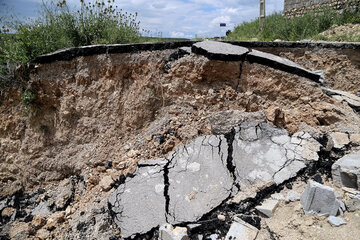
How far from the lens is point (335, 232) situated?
1.54 meters

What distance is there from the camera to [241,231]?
171 cm

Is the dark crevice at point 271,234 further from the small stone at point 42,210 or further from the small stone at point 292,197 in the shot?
the small stone at point 42,210

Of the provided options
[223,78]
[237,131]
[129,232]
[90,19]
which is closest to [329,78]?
[223,78]

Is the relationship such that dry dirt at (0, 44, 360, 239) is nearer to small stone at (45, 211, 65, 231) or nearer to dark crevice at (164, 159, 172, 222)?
small stone at (45, 211, 65, 231)

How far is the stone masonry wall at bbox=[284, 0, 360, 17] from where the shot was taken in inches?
296

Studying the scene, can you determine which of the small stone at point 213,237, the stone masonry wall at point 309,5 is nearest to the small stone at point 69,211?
the small stone at point 213,237

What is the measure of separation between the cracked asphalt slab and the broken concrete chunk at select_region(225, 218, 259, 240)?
0.25m

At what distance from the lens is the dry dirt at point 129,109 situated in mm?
2705

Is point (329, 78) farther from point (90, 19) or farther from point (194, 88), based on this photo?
point (90, 19)

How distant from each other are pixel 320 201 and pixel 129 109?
240cm

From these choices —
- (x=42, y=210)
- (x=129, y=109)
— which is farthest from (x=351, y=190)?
(x=42, y=210)

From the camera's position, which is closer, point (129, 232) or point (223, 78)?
point (129, 232)

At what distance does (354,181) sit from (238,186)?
872mm

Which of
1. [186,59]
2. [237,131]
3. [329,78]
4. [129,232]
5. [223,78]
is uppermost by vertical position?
[186,59]
